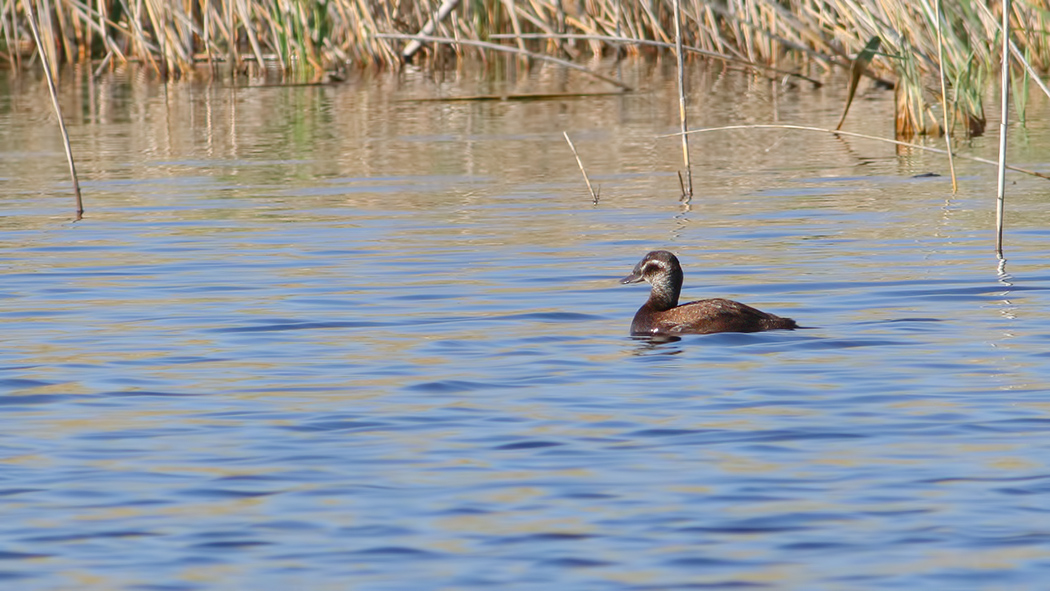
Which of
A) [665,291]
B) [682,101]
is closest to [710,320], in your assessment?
[665,291]

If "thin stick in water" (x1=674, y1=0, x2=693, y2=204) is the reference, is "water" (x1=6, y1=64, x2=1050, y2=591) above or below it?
below

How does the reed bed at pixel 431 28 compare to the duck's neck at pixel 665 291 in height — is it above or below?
above

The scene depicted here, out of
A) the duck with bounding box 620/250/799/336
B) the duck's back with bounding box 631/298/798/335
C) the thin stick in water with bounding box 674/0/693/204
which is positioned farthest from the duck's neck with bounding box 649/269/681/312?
the thin stick in water with bounding box 674/0/693/204

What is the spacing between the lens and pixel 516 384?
764 cm

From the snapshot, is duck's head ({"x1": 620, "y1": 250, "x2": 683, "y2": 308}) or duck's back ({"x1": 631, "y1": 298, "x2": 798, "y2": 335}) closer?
duck's back ({"x1": 631, "y1": 298, "x2": 798, "y2": 335})

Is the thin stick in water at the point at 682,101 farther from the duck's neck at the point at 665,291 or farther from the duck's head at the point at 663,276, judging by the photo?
the duck's neck at the point at 665,291

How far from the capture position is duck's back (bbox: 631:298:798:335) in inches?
339

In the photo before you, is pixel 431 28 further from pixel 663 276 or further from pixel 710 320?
pixel 710 320

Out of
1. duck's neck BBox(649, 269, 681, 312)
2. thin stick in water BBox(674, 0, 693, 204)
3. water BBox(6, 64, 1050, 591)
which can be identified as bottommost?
water BBox(6, 64, 1050, 591)

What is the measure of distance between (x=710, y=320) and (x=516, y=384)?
57.3 inches

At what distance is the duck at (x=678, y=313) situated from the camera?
8.61m

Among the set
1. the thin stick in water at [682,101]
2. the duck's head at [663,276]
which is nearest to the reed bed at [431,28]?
the thin stick in water at [682,101]

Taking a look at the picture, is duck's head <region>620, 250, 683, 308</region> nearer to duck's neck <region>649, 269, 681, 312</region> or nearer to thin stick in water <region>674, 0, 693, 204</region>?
duck's neck <region>649, 269, 681, 312</region>

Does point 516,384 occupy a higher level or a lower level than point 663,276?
lower
